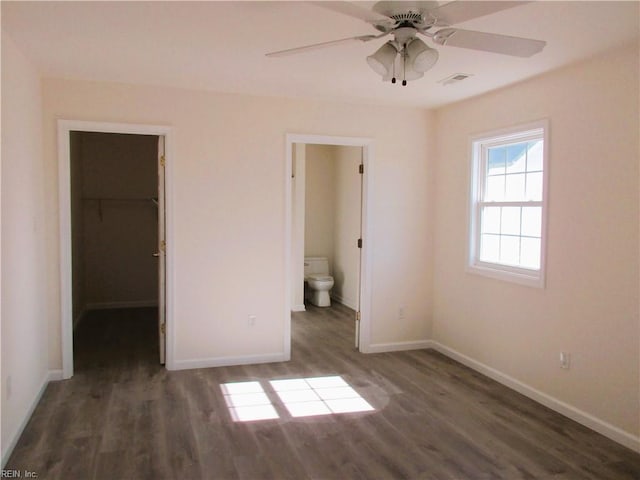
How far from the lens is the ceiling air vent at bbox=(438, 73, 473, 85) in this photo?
3.69m

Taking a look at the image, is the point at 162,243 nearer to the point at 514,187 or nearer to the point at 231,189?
the point at 231,189

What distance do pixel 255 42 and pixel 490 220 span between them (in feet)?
8.47

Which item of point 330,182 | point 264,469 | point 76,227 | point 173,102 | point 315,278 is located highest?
point 173,102

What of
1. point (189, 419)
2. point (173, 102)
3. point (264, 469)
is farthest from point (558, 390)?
point (173, 102)

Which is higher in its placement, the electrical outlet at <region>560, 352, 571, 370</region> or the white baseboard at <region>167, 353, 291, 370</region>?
the electrical outlet at <region>560, 352, 571, 370</region>

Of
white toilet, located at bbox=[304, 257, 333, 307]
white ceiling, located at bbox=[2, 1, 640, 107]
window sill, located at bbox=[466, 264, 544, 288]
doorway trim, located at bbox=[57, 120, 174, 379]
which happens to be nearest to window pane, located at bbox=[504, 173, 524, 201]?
window sill, located at bbox=[466, 264, 544, 288]

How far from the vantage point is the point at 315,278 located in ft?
22.6

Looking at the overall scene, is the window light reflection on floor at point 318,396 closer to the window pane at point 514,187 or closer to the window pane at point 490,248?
the window pane at point 490,248

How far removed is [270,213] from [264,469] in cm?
236

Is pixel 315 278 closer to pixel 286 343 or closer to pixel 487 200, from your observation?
pixel 286 343

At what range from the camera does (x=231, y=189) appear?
436 centimetres

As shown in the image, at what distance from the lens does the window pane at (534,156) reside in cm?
379

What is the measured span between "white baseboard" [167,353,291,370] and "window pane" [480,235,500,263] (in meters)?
2.06

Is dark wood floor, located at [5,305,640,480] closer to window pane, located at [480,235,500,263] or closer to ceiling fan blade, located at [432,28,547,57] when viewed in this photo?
window pane, located at [480,235,500,263]
